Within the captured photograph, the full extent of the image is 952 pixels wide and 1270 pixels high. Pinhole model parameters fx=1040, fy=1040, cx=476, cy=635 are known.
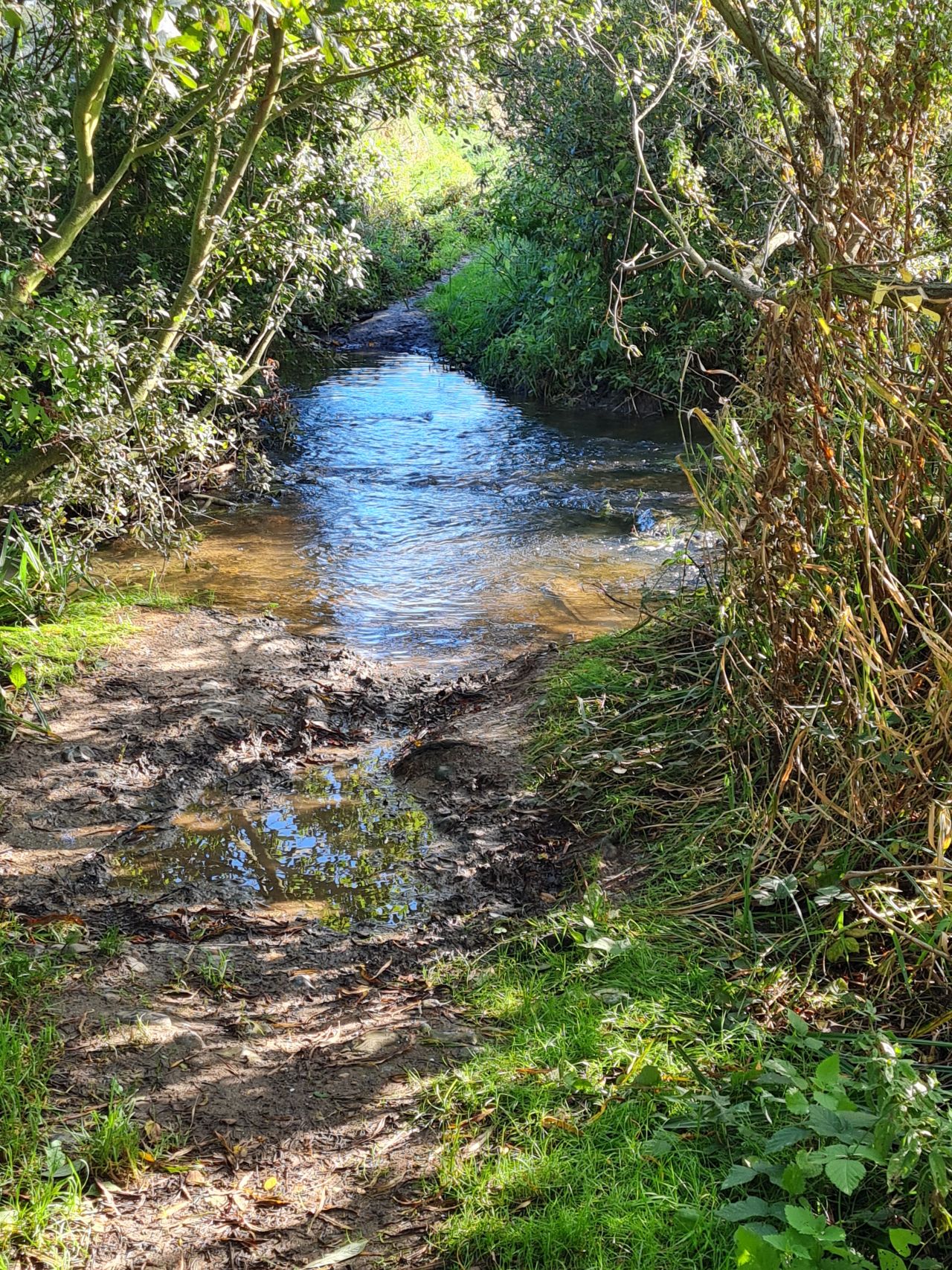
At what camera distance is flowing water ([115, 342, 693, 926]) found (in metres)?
4.37

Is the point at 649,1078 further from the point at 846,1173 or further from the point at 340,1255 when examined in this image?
the point at 340,1255

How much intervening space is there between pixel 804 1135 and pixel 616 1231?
1.63 feet

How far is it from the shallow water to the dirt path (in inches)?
41.2

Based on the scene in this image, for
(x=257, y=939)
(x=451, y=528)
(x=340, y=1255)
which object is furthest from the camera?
(x=451, y=528)

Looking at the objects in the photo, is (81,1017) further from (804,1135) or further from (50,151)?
(50,151)

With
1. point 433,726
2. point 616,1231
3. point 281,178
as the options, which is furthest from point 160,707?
point 281,178

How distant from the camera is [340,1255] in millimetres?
2488

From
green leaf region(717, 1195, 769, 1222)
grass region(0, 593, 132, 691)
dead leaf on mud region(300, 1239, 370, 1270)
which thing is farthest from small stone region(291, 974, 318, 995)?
grass region(0, 593, 132, 691)

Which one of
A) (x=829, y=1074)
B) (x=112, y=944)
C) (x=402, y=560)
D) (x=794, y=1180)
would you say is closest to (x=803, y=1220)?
(x=794, y=1180)

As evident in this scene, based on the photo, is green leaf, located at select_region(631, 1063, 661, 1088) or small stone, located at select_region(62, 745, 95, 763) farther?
small stone, located at select_region(62, 745, 95, 763)

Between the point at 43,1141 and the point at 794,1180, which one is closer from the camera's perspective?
the point at 794,1180

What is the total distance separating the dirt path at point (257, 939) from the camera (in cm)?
263

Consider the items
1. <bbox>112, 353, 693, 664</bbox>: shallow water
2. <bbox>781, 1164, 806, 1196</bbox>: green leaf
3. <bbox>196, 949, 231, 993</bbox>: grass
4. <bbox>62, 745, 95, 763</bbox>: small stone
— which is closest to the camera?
<bbox>781, 1164, 806, 1196</bbox>: green leaf

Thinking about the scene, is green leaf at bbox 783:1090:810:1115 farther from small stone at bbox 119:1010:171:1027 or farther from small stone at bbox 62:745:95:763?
small stone at bbox 62:745:95:763
